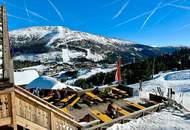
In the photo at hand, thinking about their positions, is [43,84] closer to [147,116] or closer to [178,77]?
[147,116]

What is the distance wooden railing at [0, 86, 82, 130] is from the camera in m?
7.91

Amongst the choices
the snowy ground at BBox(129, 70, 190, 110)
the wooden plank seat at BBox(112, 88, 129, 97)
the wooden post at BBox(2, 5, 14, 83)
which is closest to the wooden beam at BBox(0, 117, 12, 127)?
the wooden post at BBox(2, 5, 14, 83)

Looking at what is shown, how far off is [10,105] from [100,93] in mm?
12924

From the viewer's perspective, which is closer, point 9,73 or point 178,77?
point 9,73

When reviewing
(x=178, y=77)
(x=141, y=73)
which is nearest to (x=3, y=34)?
(x=178, y=77)

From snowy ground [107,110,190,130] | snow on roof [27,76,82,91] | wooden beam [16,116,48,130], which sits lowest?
snowy ground [107,110,190,130]

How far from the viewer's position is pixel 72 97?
Answer: 19406 millimetres

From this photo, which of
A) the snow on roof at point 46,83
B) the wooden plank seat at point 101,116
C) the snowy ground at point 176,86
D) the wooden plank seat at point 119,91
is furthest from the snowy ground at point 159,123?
the snow on roof at point 46,83

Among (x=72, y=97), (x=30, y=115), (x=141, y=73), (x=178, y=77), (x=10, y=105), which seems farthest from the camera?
(x=141, y=73)

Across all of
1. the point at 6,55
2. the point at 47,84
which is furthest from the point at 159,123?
the point at 6,55

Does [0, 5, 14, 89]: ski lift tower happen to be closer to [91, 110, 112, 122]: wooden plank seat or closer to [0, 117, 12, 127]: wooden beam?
[0, 117, 12, 127]: wooden beam

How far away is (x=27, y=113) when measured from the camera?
888cm

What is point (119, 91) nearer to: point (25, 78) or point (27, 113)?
point (25, 78)

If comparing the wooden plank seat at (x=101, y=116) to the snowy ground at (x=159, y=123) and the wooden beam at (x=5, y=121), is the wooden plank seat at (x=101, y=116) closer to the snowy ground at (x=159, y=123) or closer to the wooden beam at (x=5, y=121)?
the snowy ground at (x=159, y=123)
